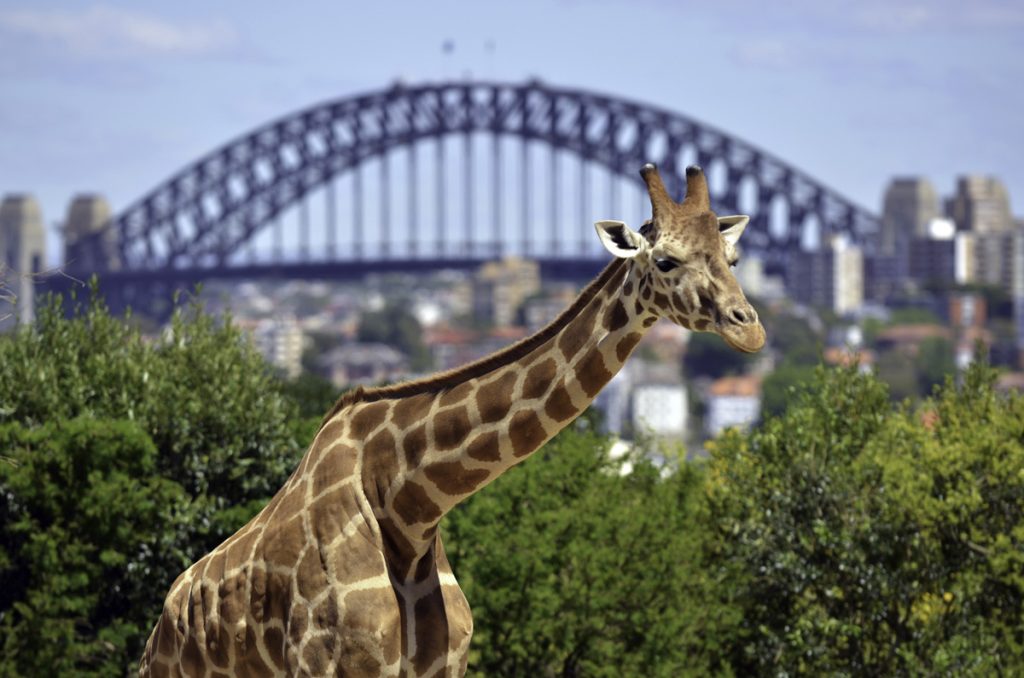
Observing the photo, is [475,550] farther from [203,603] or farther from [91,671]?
[203,603]

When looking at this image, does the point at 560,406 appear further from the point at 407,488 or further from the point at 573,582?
the point at 573,582

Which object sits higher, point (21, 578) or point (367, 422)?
point (367, 422)

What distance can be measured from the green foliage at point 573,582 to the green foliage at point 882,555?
2.85ft

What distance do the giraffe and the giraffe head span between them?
1 centimetres

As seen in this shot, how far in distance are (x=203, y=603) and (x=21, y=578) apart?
1192 centimetres

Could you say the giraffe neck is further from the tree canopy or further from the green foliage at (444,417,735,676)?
the green foliage at (444,417,735,676)

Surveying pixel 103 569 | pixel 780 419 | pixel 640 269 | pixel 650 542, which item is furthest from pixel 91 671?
pixel 640 269

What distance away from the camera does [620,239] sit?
1468 centimetres

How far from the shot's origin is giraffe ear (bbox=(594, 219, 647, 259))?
574 inches

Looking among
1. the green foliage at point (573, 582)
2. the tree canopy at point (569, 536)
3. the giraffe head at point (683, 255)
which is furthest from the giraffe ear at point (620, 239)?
the green foliage at point (573, 582)

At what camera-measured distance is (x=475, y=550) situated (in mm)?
29641

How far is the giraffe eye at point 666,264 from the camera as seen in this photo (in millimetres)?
14523

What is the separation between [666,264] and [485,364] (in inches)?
69.1

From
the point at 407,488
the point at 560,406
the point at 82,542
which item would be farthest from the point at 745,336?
the point at 82,542
